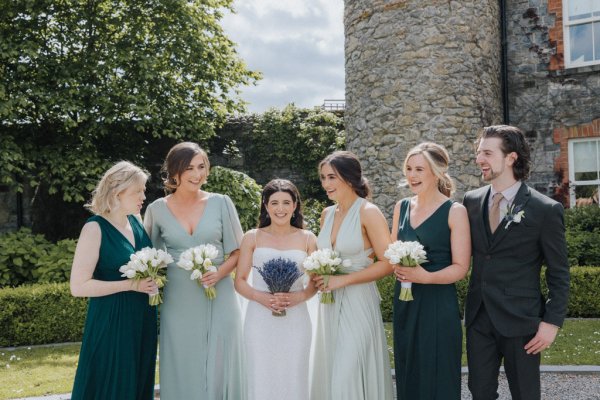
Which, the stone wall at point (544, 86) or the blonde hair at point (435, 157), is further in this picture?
the stone wall at point (544, 86)

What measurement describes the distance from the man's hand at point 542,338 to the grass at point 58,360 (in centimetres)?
330

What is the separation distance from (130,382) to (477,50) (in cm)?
952

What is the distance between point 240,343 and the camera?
14.4ft

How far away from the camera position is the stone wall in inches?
466

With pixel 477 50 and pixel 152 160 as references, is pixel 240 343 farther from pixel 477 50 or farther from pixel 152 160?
pixel 152 160

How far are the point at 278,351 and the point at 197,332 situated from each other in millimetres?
621

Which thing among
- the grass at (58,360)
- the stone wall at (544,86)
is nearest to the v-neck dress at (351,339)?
the grass at (58,360)

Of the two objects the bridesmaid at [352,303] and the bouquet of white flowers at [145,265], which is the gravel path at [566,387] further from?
the bouquet of white flowers at [145,265]

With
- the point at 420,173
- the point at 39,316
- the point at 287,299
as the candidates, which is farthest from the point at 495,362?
the point at 39,316

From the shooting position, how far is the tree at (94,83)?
12.6 m

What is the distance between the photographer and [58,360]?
7559 millimetres

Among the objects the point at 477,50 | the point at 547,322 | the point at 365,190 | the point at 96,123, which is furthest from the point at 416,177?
the point at 96,123

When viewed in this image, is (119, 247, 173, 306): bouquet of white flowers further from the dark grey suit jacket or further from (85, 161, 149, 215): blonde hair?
the dark grey suit jacket

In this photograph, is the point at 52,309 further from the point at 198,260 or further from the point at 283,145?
the point at 283,145
